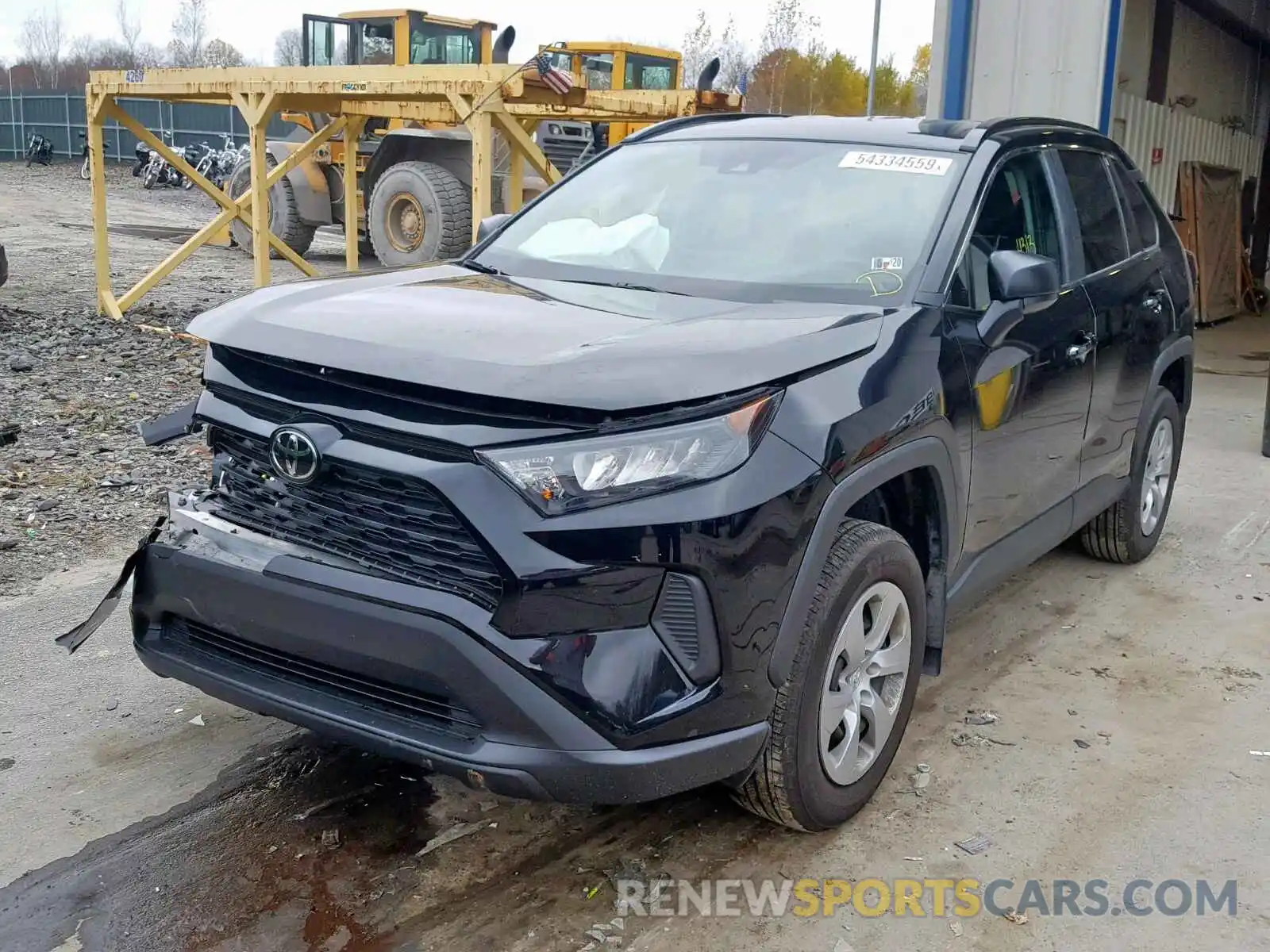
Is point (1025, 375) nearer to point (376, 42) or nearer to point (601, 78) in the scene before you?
point (601, 78)

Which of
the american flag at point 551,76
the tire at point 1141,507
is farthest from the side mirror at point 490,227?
the american flag at point 551,76

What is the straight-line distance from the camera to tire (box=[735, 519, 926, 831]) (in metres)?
2.83

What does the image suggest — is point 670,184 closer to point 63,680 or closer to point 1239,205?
point 63,680

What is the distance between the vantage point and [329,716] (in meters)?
2.72

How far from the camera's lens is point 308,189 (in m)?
16.2

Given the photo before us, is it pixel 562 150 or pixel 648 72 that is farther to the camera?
pixel 648 72

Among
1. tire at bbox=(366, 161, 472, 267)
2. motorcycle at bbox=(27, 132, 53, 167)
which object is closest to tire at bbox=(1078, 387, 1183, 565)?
tire at bbox=(366, 161, 472, 267)

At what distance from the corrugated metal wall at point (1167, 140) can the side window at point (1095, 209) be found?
7.85 meters

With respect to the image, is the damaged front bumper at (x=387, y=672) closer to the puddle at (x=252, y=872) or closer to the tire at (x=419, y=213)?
the puddle at (x=252, y=872)

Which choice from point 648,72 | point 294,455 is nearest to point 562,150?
point 648,72

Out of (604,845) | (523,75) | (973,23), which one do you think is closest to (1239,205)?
(973,23)

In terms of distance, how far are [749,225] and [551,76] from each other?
190 inches

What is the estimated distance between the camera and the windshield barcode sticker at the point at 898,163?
3.79m

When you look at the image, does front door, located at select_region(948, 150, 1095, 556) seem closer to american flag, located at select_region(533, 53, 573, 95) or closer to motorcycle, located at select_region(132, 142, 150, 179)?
american flag, located at select_region(533, 53, 573, 95)
